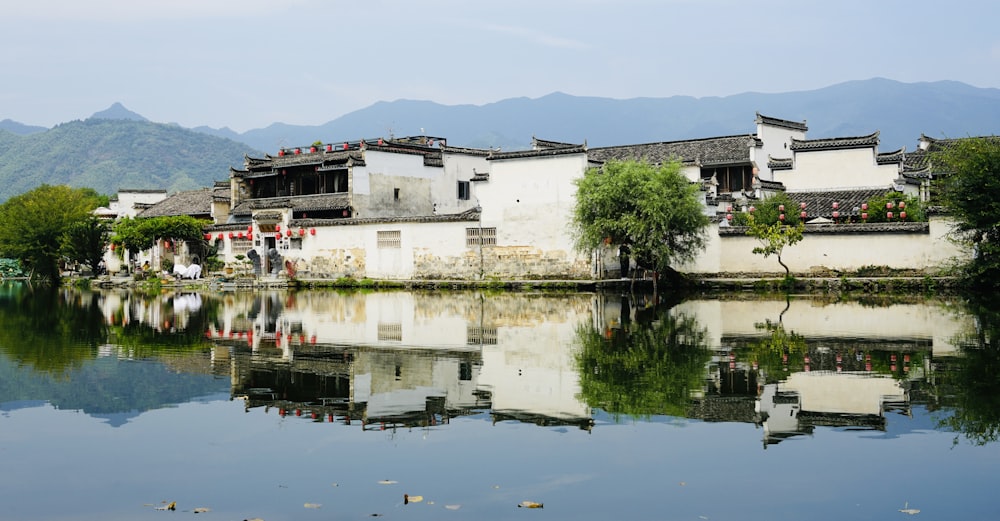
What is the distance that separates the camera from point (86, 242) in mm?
53031

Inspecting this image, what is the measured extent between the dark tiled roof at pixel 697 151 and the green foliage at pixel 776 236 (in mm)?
9333

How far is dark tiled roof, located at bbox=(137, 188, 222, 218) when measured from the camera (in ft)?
179

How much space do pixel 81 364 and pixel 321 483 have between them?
30.7 ft

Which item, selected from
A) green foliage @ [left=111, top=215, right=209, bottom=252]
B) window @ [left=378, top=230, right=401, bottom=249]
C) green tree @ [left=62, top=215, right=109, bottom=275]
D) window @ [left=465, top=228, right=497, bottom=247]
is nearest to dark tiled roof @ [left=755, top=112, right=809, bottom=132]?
window @ [left=465, top=228, right=497, bottom=247]

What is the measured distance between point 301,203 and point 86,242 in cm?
1259

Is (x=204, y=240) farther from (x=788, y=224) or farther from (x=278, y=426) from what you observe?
(x=278, y=426)

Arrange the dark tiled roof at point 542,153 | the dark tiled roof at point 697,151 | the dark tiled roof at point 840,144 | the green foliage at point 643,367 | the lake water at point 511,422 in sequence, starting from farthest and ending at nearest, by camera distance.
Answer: the dark tiled roof at point 697,151 → the dark tiled roof at point 840,144 → the dark tiled roof at point 542,153 → the green foliage at point 643,367 → the lake water at point 511,422

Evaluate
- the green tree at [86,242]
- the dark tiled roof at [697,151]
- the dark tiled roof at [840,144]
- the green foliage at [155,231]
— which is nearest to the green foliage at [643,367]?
the dark tiled roof at [840,144]

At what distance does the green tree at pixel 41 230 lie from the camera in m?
54.3

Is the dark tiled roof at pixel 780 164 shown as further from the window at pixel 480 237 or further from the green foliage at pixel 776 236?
the window at pixel 480 237

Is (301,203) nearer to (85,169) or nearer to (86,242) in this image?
(86,242)

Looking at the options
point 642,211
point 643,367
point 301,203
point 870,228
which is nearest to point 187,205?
point 301,203

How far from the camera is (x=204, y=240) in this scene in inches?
1986

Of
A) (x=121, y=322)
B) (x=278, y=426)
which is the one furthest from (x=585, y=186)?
(x=278, y=426)
